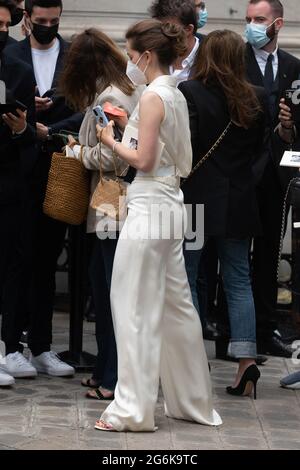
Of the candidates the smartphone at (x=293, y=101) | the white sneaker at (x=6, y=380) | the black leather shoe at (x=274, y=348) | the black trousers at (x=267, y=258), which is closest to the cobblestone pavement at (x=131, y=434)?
the white sneaker at (x=6, y=380)

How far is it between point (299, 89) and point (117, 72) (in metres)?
1.35

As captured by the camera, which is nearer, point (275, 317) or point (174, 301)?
point (174, 301)

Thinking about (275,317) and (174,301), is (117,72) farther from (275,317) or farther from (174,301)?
(275,317)

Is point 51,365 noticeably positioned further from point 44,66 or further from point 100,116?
point 44,66

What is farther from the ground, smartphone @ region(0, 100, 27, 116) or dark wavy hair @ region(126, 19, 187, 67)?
dark wavy hair @ region(126, 19, 187, 67)

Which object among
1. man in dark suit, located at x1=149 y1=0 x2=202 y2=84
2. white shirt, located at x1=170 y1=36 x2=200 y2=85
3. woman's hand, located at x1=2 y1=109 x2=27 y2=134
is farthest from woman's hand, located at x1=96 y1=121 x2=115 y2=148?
white shirt, located at x1=170 y1=36 x2=200 y2=85

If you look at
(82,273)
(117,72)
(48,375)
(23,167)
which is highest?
(117,72)

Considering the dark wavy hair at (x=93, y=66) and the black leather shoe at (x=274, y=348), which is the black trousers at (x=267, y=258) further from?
the dark wavy hair at (x=93, y=66)

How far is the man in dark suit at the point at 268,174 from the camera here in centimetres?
847

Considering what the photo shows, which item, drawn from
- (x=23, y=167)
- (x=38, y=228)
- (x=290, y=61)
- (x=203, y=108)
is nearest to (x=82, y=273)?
(x=38, y=228)

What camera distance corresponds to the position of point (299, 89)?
7.81 metres

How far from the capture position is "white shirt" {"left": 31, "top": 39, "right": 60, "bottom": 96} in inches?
316

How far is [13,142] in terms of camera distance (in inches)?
286

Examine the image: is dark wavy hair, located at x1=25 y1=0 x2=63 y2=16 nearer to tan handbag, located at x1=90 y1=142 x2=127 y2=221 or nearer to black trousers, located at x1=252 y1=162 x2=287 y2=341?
tan handbag, located at x1=90 y1=142 x2=127 y2=221
